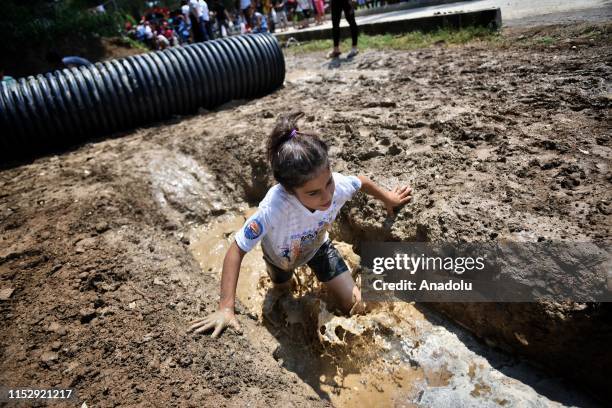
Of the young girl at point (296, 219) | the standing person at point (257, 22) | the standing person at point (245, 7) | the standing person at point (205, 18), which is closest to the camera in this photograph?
the young girl at point (296, 219)

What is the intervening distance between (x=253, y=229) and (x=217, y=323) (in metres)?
0.58

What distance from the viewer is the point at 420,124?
349cm

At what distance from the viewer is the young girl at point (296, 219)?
2137 mm

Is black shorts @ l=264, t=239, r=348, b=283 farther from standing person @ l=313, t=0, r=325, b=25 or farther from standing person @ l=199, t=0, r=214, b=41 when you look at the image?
→ standing person @ l=313, t=0, r=325, b=25

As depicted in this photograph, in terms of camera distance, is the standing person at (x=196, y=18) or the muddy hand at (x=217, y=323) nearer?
the muddy hand at (x=217, y=323)

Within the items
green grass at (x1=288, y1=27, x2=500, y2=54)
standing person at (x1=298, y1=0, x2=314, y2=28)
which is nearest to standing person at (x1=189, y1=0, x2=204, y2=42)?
green grass at (x1=288, y1=27, x2=500, y2=54)

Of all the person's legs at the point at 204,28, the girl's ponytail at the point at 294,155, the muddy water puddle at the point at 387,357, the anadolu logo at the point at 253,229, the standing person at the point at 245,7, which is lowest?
the muddy water puddle at the point at 387,357

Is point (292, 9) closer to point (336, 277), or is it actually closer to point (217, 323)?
point (336, 277)

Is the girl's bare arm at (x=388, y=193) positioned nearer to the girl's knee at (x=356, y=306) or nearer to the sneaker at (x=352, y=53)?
the girl's knee at (x=356, y=306)

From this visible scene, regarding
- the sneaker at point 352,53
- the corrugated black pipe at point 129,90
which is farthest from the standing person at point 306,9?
the corrugated black pipe at point 129,90

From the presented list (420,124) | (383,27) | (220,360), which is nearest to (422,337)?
(220,360)

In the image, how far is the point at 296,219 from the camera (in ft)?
8.07

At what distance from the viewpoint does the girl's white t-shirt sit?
232cm

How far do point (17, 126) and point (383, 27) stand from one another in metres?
7.55
